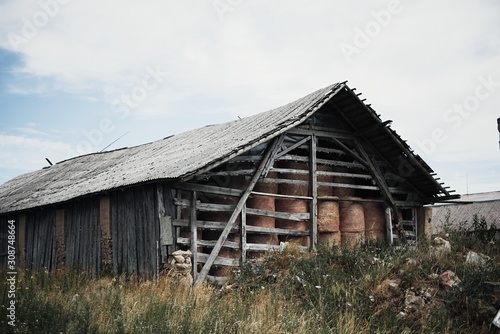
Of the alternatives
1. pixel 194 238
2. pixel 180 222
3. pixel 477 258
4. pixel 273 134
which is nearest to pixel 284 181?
pixel 273 134

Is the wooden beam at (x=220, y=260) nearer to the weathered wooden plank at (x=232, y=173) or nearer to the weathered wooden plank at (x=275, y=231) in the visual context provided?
the weathered wooden plank at (x=275, y=231)

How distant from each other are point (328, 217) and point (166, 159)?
4.62 meters

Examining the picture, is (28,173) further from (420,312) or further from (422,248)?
(420,312)

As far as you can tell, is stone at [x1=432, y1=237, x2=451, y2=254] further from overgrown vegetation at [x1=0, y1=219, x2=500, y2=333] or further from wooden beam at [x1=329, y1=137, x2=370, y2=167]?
wooden beam at [x1=329, y1=137, x2=370, y2=167]

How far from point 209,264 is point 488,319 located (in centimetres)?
572

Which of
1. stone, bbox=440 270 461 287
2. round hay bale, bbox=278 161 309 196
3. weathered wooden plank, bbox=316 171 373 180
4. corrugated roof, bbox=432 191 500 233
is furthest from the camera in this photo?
corrugated roof, bbox=432 191 500 233

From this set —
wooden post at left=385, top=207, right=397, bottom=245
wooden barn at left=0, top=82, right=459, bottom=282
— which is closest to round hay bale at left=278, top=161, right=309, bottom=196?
wooden barn at left=0, top=82, right=459, bottom=282

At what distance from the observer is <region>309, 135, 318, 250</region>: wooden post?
45.6 feet

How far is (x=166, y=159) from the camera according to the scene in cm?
1402

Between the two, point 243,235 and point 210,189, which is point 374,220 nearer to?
point 243,235

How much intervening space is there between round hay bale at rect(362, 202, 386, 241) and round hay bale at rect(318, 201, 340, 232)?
1.19 m

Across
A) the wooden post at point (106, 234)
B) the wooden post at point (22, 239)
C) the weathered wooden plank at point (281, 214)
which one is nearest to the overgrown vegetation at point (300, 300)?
the weathered wooden plank at point (281, 214)

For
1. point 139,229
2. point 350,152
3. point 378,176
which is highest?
point 350,152

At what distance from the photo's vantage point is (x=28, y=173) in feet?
87.7
